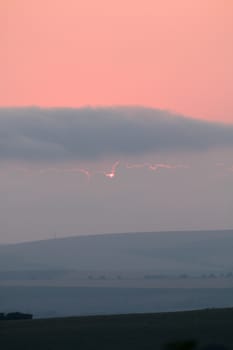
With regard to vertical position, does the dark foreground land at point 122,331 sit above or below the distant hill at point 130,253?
below

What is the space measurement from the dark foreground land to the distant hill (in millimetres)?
106636

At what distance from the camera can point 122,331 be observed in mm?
38469

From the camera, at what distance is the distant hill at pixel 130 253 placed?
524ft

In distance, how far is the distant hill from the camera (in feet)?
524

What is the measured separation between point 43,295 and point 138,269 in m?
52.8

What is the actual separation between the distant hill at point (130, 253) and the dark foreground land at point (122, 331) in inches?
4198

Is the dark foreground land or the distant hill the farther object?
the distant hill

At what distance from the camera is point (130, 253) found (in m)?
173

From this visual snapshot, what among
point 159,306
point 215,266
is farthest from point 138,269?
point 159,306

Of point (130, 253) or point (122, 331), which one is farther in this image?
point (130, 253)

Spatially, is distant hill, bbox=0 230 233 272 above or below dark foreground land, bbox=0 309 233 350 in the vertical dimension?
above

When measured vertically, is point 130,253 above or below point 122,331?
above

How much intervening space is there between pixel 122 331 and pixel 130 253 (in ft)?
441

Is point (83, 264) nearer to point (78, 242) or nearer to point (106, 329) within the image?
point (78, 242)
